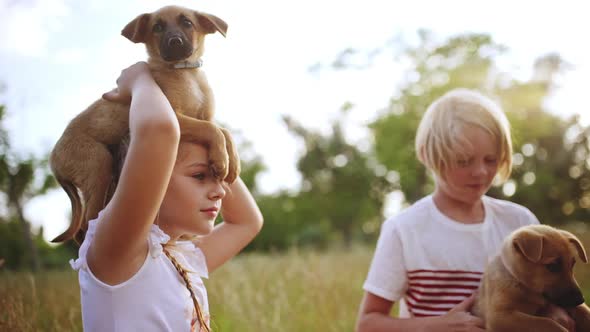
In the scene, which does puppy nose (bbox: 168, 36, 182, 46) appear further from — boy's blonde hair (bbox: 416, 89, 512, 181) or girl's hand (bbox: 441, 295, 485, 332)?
girl's hand (bbox: 441, 295, 485, 332)

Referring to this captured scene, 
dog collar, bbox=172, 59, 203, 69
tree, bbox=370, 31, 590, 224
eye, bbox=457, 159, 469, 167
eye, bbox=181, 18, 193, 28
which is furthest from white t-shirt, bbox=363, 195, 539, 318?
tree, bbox=370, 31, 590, 224

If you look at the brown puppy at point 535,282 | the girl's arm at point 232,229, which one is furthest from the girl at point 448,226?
the girl's arm at point 232,229

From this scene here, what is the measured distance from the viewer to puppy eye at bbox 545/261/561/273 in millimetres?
2584

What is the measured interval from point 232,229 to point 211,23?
3.49 feet

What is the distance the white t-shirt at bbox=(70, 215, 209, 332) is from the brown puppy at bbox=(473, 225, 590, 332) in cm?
163

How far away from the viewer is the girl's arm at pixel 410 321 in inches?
106

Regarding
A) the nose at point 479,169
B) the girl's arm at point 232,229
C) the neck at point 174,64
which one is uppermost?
the neck at point 174,64

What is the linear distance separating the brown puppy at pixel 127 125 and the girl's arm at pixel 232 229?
1.74ft

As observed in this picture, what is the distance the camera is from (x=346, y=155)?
4059 centimetres

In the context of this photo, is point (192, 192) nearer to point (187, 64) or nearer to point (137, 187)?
point (137, 187)

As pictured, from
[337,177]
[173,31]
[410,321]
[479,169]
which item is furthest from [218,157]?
[337,177]

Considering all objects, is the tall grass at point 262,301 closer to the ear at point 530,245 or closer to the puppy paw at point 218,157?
the puppy paw at point 218,157

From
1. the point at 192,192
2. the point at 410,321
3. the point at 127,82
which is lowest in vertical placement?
the point at 410,321

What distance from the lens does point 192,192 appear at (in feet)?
6.27
